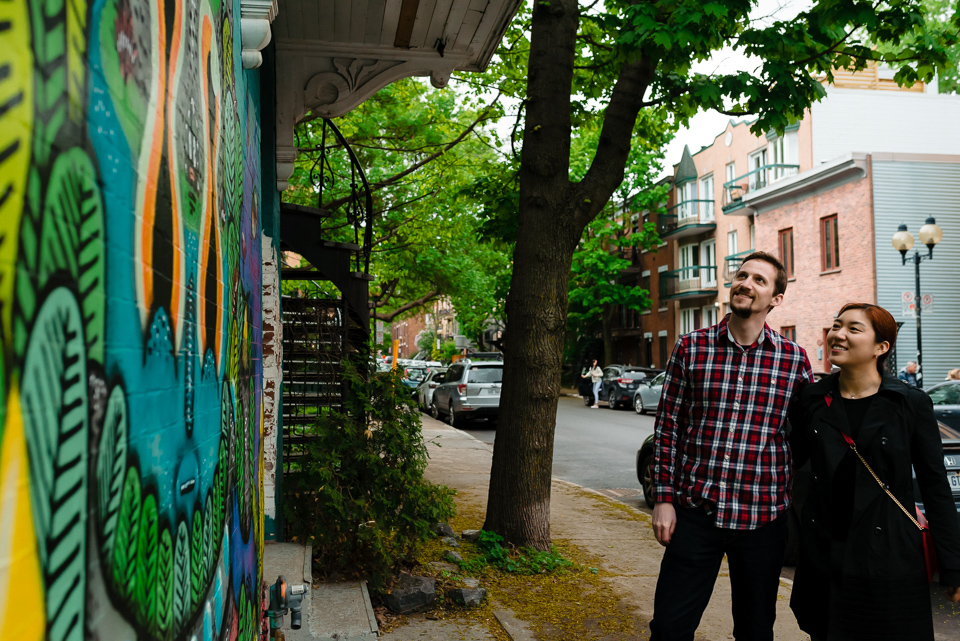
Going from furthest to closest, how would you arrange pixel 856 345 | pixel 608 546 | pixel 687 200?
pixel 687 200, pixel 608 546, pixel 856 345

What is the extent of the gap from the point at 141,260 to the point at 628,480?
1152cm

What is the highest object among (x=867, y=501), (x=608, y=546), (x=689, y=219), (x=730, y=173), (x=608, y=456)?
(x=730, y=173)

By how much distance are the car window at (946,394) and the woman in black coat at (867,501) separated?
835 cm

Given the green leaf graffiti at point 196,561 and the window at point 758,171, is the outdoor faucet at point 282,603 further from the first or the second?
the window at point 758,171

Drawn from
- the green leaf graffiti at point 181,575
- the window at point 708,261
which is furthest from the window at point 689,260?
the green leaf graffiti at point 181,575

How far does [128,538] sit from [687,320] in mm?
39843

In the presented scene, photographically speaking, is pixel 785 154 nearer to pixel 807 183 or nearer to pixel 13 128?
pixel 807 183

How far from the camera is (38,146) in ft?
2.71

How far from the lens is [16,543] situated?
779 millimetres

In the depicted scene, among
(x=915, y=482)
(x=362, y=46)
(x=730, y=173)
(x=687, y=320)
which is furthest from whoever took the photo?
(x=687, y=320)

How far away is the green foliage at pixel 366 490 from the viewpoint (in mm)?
5395

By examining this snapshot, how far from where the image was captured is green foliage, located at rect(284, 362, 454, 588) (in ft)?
17.7

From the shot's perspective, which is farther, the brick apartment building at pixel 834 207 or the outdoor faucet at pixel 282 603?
the brick apartment building at pixel 834 207

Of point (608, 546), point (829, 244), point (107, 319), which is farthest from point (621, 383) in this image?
point (107, 319)
